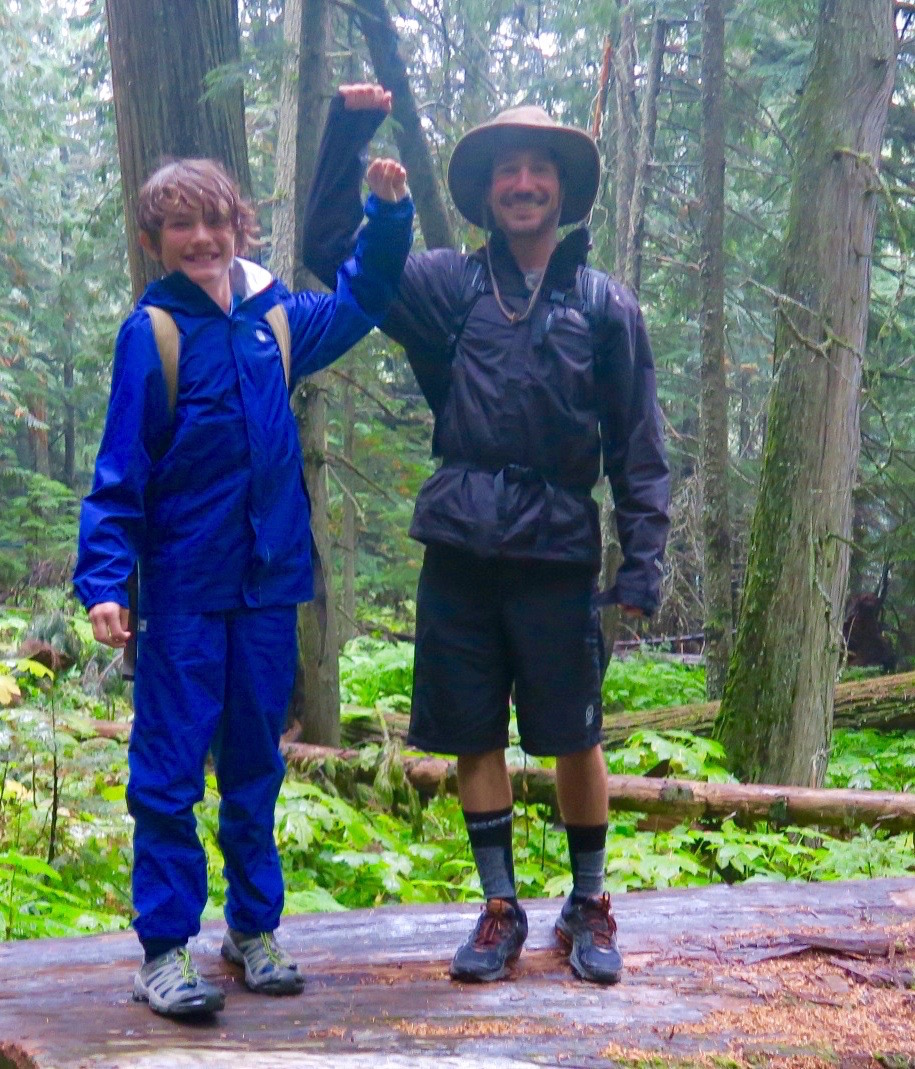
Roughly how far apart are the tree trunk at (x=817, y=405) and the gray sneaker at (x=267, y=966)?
195 inches

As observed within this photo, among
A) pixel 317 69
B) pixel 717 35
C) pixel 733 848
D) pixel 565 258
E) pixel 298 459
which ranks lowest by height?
pixel 733 848

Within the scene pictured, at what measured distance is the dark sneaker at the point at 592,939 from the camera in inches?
132

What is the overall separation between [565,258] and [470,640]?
1.26 m

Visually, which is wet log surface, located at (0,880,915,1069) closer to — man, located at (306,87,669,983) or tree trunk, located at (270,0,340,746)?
man, located at (306,87,669,983)

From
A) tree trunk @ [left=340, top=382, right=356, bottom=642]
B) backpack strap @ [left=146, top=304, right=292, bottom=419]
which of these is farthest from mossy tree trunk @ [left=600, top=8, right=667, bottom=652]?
backpack strap @ [left=146, top=304, right=292, bottom=419]

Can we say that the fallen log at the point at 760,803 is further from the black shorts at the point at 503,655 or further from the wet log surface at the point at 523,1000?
the black shorts at the point at 503,655

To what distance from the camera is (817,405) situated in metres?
7.31

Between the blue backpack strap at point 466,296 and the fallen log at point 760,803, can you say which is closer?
the blue backpack strap at point 466,296

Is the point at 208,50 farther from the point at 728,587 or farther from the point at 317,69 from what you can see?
the point at 728,587

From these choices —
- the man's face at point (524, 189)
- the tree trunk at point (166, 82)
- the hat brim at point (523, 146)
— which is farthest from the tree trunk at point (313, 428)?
the man's face at point (524, 189)

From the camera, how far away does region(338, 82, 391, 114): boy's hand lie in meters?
3.31

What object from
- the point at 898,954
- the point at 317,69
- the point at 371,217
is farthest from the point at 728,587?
the point at 371,217

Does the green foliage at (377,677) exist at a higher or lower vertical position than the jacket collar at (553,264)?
lower

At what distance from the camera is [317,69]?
723cm
